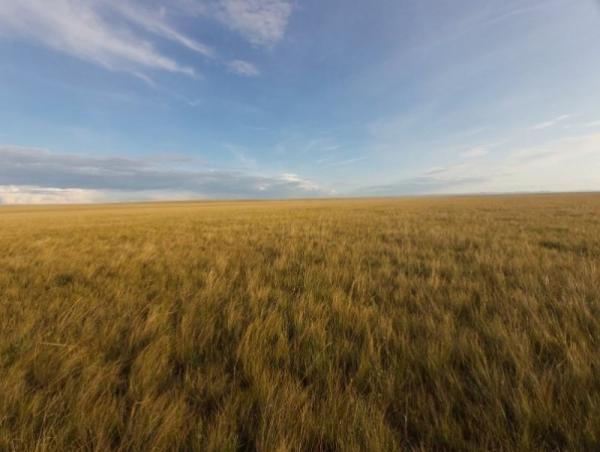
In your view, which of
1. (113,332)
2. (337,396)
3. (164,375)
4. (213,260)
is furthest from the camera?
(213,260)

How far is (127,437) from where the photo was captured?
3.58 feet

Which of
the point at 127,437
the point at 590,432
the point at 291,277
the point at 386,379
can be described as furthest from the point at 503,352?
the point at 291,277

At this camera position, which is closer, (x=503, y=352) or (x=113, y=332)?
(x=503, y=352)

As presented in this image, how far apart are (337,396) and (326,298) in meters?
1.43

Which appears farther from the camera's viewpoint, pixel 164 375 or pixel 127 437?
pixel 164 375

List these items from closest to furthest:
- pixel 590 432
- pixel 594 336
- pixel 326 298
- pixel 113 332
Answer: pixel 590 432 < pixel 594 336 < pixel 113 332 < pixel 326 298

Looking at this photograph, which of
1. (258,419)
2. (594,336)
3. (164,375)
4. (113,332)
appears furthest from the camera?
(113,332)

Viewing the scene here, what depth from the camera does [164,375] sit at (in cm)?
153

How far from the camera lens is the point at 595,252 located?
15.3ft

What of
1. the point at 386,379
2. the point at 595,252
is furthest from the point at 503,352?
the point at 595,252

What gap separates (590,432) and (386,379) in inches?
31.6

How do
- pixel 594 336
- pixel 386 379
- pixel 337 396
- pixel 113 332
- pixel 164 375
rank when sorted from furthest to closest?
pixel 113 332 → pixel 594 336 → pixel 164 375 → pixel 386 379 → pixel 337 396

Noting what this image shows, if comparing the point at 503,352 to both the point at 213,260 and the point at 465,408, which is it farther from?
the point at 213,260

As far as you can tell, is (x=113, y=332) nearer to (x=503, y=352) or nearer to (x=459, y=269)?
(x=503, y=352)
